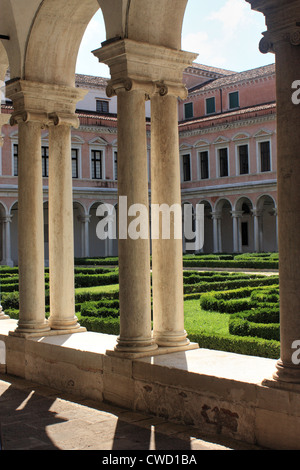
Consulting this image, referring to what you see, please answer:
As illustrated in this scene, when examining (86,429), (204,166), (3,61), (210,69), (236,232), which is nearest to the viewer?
(86,429)

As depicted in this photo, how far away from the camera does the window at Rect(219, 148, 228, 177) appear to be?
3512 centimetres

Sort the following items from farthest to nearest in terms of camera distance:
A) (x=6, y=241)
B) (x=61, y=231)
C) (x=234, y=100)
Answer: (x=234, y=100) → (x=6, y=241) → (x=61, y=231)

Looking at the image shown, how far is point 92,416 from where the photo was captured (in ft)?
16.9

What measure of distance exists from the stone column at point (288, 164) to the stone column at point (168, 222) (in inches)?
67.8

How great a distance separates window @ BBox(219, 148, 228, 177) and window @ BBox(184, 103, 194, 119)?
710cm

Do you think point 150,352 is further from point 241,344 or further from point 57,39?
point 57,39

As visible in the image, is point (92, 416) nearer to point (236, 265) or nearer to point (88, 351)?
point (88, 351)

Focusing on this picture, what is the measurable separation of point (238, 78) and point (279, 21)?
36252 millimetres

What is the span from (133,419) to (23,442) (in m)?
0.97

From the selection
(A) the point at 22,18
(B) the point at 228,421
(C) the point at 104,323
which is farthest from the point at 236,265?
(B) the point at 228,421

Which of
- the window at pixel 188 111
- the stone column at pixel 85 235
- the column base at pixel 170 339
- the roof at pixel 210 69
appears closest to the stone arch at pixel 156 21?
the column base at pixel 170 339

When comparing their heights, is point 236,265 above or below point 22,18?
below

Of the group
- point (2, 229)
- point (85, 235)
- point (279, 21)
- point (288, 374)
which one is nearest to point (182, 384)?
point (288, 374)

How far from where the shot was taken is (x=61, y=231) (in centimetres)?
709
